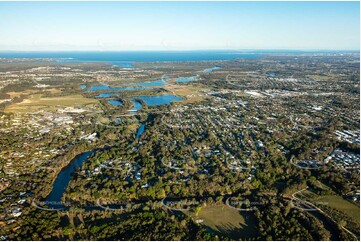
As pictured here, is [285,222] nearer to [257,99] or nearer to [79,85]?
[257,99]

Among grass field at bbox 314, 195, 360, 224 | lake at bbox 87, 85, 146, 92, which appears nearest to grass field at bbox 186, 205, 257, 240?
grass field at bbox 314, 195, 360, 224

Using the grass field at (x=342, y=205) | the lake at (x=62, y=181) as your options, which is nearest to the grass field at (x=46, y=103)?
the lake at (x=62, y=181)

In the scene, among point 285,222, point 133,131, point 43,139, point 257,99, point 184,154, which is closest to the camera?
point 285,222

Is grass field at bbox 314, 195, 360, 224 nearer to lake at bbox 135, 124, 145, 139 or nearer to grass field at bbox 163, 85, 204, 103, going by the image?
lake at bbox 135, 124, 145, 139

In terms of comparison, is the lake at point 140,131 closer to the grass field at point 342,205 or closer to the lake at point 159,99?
the lake at point 159,99

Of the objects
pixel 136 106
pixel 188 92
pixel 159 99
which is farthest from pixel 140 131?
pixel 188 92

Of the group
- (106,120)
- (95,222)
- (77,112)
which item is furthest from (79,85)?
(95,222)

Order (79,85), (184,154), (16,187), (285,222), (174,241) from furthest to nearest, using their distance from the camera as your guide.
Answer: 1. (79,85)
2. (184,154)
3. (16,187)
4. (285,222)
5. (174,241)
